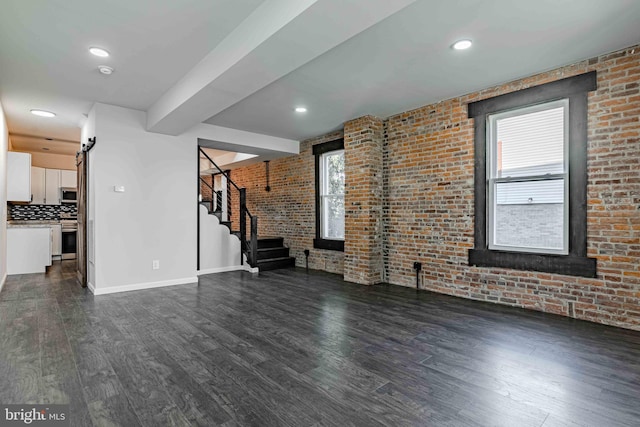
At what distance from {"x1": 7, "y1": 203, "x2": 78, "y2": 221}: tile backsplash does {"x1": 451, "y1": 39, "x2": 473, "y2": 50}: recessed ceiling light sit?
10.0 metres

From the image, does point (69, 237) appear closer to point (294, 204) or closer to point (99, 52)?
point (294, 204)

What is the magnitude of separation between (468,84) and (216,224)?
506 centimetres

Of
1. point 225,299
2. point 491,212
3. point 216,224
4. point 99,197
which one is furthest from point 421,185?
point 99,197

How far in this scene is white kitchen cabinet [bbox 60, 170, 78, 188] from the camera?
8508mm

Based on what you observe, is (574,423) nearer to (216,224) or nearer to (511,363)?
(511,363)

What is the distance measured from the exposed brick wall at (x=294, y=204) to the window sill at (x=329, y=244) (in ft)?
0.29

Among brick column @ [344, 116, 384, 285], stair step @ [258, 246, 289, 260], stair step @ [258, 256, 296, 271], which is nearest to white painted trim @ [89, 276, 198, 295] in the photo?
stair step @ [258, 256, 296, 271]

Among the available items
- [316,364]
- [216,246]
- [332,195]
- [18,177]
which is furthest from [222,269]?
[18,177]

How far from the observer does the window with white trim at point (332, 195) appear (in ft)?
21.7

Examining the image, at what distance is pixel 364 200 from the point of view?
552 cm

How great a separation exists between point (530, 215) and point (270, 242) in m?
5.22

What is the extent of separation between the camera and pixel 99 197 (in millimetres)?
4762

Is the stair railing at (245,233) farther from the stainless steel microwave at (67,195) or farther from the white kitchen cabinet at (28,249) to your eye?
the stainless steel microwave at (67,195)

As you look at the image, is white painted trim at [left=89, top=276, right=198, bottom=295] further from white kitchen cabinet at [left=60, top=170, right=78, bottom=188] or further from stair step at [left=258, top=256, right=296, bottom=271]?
white kitchen cabinet at [left=60, top=170, right=78, bottom=188]
